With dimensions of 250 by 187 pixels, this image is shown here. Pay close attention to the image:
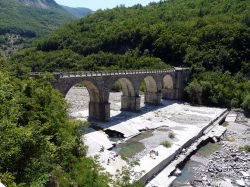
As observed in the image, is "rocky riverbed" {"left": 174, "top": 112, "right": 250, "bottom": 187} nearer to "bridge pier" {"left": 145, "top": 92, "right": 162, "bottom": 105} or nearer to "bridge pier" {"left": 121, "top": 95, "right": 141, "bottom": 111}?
"bridge pier" {"left": 121, "top": 95, "right": 141, "bottom": 111}

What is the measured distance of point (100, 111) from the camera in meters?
47.6

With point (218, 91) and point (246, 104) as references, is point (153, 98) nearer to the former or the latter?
point (218, 91)

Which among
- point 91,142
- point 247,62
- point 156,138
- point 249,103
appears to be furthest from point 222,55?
point 91,142

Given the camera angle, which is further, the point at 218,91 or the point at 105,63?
the point at 105,63

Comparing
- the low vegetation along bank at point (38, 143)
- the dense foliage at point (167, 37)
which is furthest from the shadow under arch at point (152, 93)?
the low vegetation along bank at point (38, 143)

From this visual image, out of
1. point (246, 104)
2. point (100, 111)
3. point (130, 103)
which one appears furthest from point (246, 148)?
point (246, 104)

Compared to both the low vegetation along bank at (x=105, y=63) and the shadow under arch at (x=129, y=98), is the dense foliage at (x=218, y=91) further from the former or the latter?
the shadow under arch at (x=129, y=98)

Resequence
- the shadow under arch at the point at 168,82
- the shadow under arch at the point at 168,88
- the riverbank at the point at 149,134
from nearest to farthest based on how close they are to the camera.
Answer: the riverbank at the point at 149,134 < the shadow under arch at the point at 168,82 < the shadow under arch at the point at 168,88

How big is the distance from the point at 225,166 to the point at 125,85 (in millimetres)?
25419

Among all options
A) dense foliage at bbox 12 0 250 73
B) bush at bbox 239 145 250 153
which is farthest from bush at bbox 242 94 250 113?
bush at bbox 239 145 250 153

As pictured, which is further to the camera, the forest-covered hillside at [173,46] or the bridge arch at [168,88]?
the forest-covered hillside at [173,46]

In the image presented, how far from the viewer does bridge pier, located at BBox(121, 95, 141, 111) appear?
184ft

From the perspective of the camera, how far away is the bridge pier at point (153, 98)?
64.6 meters

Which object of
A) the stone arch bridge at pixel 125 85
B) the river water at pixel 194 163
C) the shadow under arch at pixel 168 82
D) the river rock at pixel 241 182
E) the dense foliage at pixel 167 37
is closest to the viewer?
the river rock at pixel 241 182
